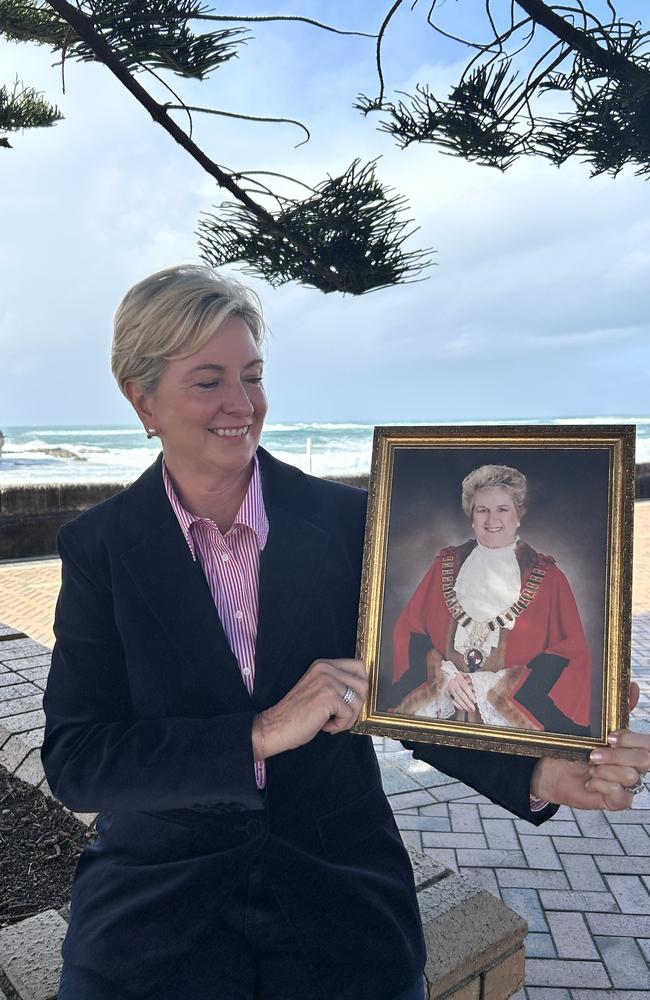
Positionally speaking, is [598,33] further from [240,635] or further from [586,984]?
[586,984]

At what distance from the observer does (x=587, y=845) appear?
3617 millimetres

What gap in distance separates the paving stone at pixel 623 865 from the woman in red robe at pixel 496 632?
250cm

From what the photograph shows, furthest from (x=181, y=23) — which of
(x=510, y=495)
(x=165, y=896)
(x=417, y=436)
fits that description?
(x=165, y=896)

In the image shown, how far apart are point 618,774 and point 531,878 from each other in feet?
7.48

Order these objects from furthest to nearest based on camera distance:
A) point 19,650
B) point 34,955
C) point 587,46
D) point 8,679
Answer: point 19,650 < point 8,679 < point 34,955 < point 587,46

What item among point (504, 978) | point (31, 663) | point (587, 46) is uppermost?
point (587, 46)

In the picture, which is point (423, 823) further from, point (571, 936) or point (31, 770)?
point (31, 770)

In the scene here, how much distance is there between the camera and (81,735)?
1678 millimetres

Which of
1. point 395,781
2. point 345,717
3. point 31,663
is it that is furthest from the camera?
point 31,663

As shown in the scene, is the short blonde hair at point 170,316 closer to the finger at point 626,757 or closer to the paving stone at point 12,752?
the finger at point 626,757

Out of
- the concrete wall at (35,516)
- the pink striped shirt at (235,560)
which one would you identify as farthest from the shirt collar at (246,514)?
the concrete wall at (35,516)

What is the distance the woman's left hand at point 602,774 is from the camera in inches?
53.4

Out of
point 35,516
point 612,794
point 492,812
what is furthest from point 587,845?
point 35,516

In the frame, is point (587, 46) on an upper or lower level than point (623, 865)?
upper
